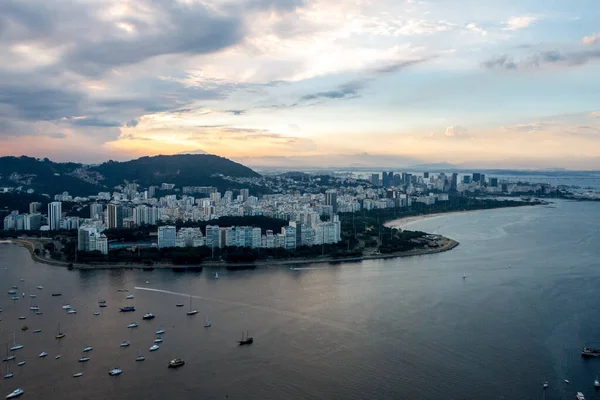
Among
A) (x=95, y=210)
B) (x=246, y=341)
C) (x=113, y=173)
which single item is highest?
(x=113, y=173)

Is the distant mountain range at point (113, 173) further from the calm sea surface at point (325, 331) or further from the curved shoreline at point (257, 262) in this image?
the calm sea surface at point (325, 331)

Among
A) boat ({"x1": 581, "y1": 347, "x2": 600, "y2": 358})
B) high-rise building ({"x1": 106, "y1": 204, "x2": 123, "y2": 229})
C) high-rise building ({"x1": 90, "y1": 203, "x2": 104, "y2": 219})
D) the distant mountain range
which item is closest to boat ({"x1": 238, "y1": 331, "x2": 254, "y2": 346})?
boat ({"x1": 581, "y1": 347, "x2": 600, "y2": 358})

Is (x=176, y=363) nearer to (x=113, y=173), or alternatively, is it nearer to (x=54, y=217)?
(x=54, y=217)

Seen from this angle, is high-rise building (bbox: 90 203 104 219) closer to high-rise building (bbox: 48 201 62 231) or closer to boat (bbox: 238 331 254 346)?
high-rise building (bbox: 48 201 62 231)

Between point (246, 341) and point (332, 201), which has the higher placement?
point (332, 201)

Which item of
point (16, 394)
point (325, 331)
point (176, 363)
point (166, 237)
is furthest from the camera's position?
point (166, 237)

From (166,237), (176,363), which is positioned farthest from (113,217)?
(176,363)
